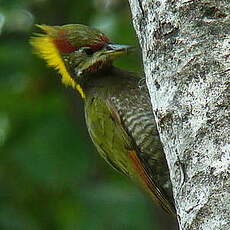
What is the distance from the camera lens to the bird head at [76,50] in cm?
400

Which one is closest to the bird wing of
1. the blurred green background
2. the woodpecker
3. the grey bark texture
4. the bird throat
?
the woodpecker

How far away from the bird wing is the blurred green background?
65 centimetres

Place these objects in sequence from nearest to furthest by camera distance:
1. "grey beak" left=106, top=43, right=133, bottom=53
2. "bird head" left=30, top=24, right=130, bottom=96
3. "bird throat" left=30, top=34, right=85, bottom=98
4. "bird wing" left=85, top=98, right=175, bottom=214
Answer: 1. "bird wing" left=85, top=98, right=175, bottom=214
2. "grey beak" left=106, top=43, right=133, bottom=53
3. "bird head" left=30, top=24, right=130, bottom=96
4. "bird throat" left=30, top=34, right=85, bottom=98

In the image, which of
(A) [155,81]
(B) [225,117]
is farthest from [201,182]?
(A) [155,81]

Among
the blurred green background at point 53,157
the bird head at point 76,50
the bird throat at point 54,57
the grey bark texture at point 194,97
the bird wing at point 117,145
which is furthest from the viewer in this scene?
the blurred green background at point 53,157

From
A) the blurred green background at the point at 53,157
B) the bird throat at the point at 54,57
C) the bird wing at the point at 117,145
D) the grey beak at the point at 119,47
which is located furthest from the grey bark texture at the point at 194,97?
the blurred green background at the point at 53,157

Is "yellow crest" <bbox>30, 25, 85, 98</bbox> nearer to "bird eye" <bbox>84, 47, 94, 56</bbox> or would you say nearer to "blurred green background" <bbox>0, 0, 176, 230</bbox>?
"bird eye" <bbox>84, 47, 94, 56</bbox>

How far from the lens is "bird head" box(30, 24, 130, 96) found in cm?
400

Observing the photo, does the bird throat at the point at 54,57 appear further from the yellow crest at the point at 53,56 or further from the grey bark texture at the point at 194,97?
the grey bark texture at the point at 194,97

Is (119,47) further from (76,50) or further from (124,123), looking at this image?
(124,123)

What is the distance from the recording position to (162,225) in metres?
5.03

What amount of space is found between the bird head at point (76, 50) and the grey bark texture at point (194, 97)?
1298 millimetres

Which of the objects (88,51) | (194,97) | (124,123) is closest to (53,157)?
(88,51)

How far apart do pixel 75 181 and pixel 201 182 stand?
242cm
